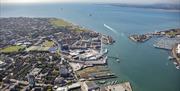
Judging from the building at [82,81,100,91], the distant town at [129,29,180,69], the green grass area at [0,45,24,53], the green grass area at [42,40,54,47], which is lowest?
the building at [82,81,100,91]

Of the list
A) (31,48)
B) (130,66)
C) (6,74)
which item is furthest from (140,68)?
(31,48)

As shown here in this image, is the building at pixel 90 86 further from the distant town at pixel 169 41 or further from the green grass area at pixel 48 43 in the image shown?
the green grass area at pixel 48 43

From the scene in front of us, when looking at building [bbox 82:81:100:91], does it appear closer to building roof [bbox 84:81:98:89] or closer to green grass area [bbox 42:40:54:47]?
building roof [bbox 84:81:98:89]

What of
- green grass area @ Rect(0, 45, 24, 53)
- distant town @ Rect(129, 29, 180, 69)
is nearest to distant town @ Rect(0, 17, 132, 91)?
green grass area @ Rect(0, 45, 24, 53)

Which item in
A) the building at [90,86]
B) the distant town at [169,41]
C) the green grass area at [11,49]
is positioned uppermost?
the distant town at [169,41]

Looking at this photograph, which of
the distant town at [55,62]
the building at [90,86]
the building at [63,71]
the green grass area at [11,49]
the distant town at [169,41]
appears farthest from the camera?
the green grass area at [11,49]

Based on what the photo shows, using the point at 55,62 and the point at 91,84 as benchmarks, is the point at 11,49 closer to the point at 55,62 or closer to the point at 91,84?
the point at 55,62

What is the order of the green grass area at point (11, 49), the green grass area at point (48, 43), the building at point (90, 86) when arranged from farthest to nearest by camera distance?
the green grass area at point (48, 43) < the green grass area at point (11, 49) < the building at point (90, 86)

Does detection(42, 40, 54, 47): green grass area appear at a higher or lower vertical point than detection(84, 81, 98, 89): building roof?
higher

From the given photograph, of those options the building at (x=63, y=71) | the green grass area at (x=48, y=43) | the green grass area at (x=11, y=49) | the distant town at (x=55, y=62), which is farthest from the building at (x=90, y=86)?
the green grass area at (x=48, y=43)
